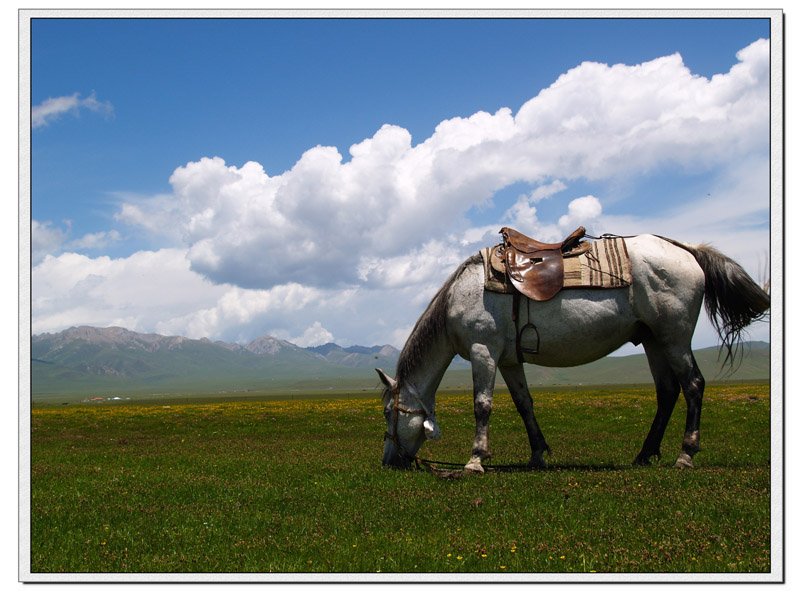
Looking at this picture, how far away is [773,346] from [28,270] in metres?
9.28

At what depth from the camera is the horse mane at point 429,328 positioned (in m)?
12.0

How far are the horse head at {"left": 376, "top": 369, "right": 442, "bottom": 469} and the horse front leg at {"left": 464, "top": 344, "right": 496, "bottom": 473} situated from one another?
0.94m

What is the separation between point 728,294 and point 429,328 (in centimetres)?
586

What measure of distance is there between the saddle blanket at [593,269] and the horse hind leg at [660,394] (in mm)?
1765

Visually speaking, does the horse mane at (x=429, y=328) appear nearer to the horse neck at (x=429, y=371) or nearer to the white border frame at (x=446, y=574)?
the horse neck at (x=429, y=371)

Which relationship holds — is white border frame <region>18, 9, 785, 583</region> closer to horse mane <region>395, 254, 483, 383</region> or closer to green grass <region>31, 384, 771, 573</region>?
green grass <region>31, 384, 771, 573</region>

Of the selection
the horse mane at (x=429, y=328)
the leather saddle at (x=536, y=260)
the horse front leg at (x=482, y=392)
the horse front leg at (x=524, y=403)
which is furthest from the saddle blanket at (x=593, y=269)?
the horse front leg at (x=524, y=403)

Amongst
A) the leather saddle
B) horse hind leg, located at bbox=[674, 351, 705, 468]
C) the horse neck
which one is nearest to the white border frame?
horse hind leg, located at bbox=[674, 351, 705, 468]

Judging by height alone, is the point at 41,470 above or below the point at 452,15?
below

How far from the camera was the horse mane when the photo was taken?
39.3 ft

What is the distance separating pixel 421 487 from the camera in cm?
1011

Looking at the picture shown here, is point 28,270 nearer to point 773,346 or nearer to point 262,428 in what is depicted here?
point 773,346

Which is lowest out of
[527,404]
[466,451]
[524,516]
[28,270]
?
[466,451]

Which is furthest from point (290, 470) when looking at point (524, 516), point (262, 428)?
point (262, 428)
